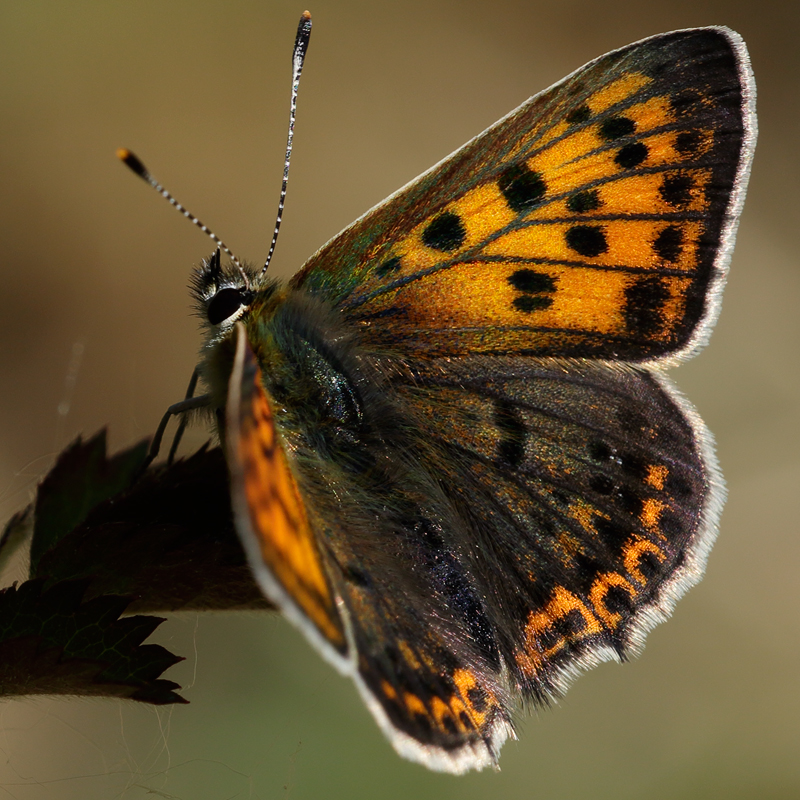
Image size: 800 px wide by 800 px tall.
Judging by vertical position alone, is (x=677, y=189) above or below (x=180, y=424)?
below

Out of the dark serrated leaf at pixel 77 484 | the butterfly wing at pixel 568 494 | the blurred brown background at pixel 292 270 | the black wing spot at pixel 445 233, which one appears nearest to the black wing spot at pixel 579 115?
the black wing spot at pixel 445 233

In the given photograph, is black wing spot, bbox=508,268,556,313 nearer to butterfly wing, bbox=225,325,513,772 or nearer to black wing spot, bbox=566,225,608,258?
black wing spot, bbox=566,225,608,258

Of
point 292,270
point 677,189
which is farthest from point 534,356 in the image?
point 292,270

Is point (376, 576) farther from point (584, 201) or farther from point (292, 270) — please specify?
point (292, 270)

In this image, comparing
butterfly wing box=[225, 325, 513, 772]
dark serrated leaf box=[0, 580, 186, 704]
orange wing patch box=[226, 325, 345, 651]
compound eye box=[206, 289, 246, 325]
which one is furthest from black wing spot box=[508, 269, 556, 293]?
dark serrated leaf box=[0, 580, 186, 704]

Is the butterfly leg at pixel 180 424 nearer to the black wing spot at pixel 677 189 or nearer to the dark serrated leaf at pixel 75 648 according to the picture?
the dark serrated leaf at pixel 75 648

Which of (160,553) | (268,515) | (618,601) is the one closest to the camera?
(268,515)

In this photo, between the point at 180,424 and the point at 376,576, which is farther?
the point at 180,424

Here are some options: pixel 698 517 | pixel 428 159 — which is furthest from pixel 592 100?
pixel 428 159
